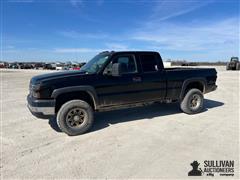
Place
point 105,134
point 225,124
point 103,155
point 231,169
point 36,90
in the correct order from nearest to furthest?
point 231,169, point 103,155, point 36,90, point 105,134, point 225,124

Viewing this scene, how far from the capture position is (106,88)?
485 centimetres

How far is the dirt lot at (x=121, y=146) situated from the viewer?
3145 millimetres

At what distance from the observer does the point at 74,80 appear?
4508 mm

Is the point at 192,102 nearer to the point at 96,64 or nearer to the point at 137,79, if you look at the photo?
the point at 137,79

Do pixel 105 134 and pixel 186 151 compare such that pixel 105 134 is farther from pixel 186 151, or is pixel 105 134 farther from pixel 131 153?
pixel 186 151

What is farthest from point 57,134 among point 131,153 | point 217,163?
point 217,163

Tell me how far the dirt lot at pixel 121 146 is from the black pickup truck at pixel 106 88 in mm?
502

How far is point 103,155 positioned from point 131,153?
52 centimetres

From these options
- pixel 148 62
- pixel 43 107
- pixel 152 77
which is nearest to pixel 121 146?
pixel 43 107

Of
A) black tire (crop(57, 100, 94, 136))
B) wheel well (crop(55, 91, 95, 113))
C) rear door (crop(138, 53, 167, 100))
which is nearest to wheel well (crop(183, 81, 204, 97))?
rear door (crop(138, 53, 167, 100))

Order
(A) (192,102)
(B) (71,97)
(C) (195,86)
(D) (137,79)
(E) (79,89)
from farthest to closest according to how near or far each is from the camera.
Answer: (C) (195,86), (A) (192,102), (D) (137,79), (B) (71,97), (E) (79,89)

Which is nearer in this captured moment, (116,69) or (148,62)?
(116,69)

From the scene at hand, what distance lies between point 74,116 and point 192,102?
12.3ft

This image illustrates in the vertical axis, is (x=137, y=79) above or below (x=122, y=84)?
above
